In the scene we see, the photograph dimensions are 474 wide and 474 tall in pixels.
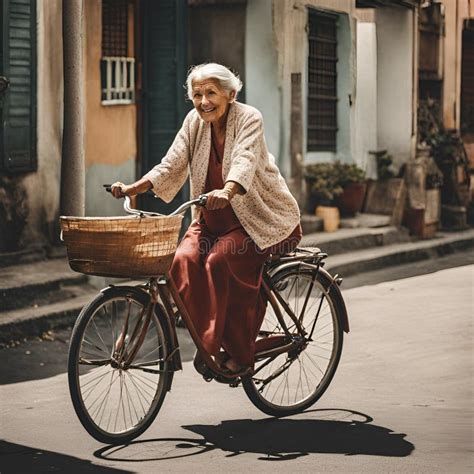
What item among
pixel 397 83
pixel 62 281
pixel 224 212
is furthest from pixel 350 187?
pixel 224 212

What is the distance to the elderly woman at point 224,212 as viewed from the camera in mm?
6434

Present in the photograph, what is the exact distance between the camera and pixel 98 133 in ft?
43.8

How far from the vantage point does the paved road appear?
5859 mm

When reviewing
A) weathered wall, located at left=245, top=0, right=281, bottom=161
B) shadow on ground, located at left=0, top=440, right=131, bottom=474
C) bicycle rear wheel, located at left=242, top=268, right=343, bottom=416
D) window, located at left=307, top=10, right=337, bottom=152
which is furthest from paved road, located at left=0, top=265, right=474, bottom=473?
window, located at left=307, top=10, right=337, bottom=152

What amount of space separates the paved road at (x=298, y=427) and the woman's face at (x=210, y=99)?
1559 millimetres

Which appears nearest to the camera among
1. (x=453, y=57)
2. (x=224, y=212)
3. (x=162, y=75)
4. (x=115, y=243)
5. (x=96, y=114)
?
(x=115, y=243)

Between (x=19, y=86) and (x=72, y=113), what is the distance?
1.00m

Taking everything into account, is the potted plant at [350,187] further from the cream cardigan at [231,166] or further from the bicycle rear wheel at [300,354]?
the cream cardigan at [231,166]

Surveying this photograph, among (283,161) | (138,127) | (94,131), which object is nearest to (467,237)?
(283,161)

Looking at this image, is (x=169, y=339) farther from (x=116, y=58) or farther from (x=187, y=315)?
(x=116, y=58)

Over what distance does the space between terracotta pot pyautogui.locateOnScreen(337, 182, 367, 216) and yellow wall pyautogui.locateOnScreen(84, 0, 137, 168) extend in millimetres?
3843

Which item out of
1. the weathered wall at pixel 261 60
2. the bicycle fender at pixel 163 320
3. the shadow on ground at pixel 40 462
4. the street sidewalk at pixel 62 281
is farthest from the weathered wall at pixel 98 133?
the shadow on ground at pixel 40 462

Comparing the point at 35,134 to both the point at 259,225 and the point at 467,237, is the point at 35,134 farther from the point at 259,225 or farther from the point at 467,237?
the point at 467,237

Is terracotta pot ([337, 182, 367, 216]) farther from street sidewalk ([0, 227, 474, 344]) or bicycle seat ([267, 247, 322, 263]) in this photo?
bicycle seat ([267, 247, 322, 263])
